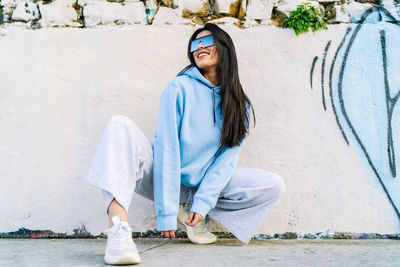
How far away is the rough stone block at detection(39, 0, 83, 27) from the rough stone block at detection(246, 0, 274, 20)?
1.11 meters

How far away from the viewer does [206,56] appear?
2.31 m

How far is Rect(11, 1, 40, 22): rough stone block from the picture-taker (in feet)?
8.73

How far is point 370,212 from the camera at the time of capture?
260 centimetres

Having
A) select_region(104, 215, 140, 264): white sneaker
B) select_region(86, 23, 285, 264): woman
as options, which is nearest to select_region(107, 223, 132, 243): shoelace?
select_region(104, 215, 140, 264): white sneaker

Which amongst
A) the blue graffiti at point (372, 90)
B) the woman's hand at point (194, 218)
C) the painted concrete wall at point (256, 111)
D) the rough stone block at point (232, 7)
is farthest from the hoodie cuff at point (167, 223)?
the rough stone block at point (232, 7)

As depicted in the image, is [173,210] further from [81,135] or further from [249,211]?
[81,135]

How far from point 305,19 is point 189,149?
1186mm

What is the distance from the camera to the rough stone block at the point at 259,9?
268 cm

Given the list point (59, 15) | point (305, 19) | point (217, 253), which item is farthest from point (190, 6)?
point (217, 253)

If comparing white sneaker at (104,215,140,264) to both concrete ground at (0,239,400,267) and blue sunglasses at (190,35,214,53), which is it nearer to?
concrete ground at (0,239,400,267)

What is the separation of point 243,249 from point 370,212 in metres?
0.96

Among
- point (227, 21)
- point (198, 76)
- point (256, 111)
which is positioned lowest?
point (256, 111)

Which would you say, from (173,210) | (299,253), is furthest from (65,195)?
(299,253)

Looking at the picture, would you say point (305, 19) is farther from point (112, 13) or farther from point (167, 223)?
point (167, 223)
